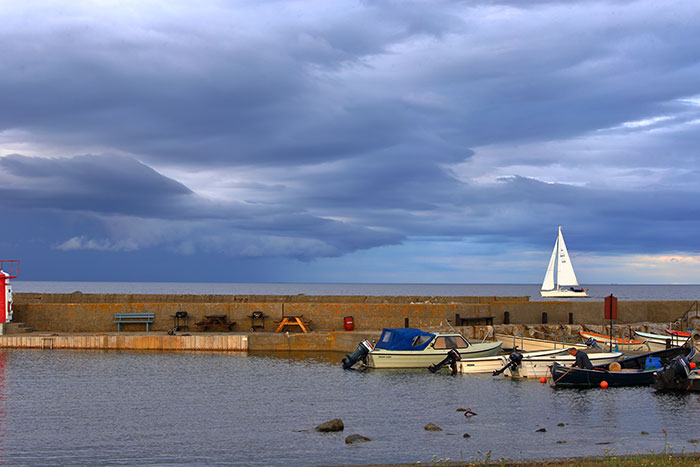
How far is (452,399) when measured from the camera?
23.6m

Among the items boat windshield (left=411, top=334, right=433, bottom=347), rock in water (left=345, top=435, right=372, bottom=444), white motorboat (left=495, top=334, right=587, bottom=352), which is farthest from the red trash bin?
rock in water (left=345, top=435, right=372, bottom=444)

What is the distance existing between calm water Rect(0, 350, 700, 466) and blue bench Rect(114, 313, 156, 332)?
6.24 meters

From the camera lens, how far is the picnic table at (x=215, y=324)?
3728cm

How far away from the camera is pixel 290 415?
20781 mm

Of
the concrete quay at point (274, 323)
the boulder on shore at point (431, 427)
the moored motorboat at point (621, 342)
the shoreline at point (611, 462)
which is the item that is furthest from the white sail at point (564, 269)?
the shoreline at point (611, 462)

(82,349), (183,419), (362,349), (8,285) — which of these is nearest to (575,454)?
(183,419)

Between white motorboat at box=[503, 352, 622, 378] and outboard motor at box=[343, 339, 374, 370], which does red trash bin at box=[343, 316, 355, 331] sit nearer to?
outboard motor at box=[343, 339, 374, 370]

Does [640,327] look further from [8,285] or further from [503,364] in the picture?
[8,285]

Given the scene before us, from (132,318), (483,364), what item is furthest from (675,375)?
(132,318)

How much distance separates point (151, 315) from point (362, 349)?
13.4 meters

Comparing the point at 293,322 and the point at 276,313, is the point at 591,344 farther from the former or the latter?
the point at 276,313

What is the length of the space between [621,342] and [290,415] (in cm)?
2092

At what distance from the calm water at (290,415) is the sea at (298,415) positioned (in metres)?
0.05

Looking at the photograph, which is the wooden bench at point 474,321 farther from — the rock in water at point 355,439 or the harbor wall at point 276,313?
the rock in water at point 355,439
